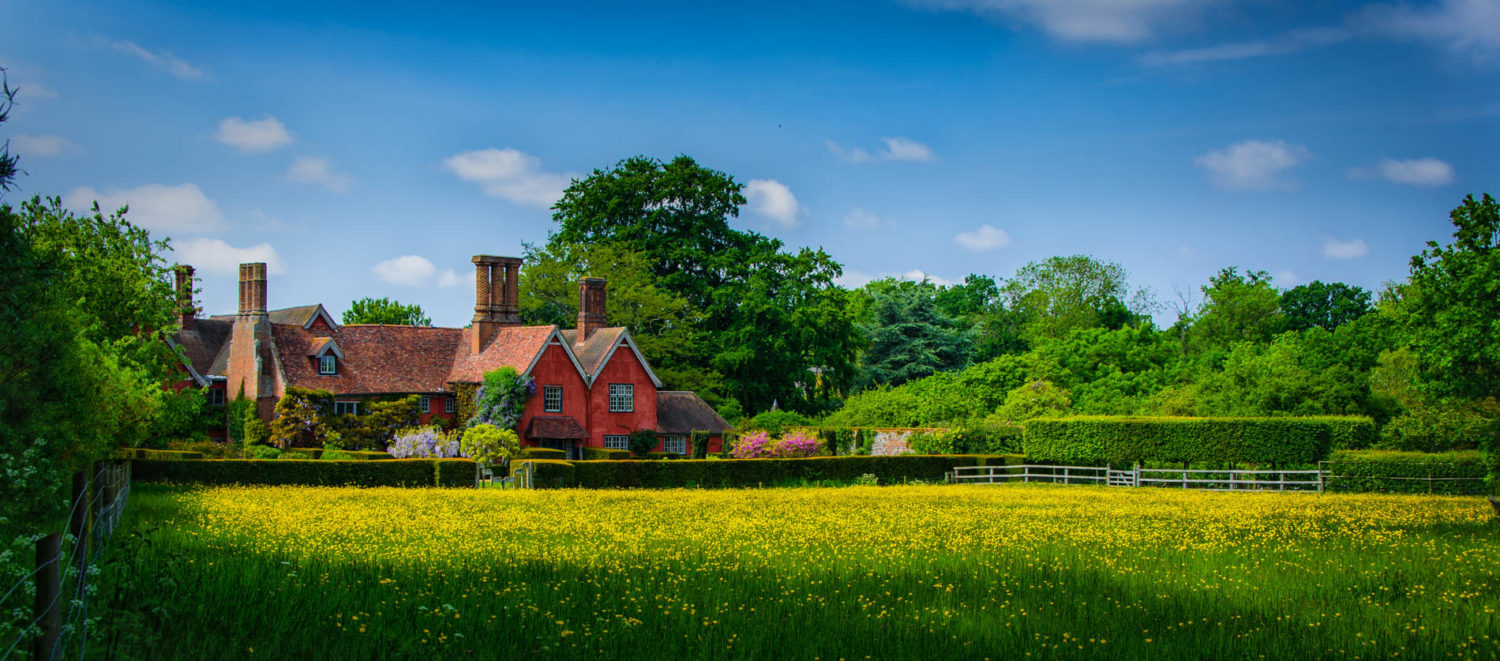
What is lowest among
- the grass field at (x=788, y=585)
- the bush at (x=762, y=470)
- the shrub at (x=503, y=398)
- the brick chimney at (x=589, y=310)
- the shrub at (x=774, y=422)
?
the bush at (x=762, y=470)

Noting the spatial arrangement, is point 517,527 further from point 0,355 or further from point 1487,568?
point 1487,568

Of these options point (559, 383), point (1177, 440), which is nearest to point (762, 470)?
point (1177, 440)

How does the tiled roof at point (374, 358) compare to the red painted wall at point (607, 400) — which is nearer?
the tiled roof at point (374, 358)

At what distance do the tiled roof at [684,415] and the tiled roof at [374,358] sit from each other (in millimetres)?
11696

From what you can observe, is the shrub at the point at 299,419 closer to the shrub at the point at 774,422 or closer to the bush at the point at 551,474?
the bush at the point at 551,474

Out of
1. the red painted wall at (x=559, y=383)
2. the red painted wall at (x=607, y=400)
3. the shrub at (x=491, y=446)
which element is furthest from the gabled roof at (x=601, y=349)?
the shrub at (x=491, y=446)

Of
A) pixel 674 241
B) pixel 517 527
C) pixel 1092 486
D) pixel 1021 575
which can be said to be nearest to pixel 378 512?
pixel 517 527

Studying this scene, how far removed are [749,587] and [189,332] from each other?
55851 mm

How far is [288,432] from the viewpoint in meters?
50.6

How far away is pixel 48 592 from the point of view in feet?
23.8

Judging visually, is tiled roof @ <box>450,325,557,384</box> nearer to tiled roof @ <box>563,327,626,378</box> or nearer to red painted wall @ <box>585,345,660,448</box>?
tiled roof @ <box>563,327,626,378</box>

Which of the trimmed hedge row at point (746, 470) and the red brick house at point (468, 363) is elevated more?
the red brick house at point (468, 363)

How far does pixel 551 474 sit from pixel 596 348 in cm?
2199

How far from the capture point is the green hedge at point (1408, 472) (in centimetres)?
3800
